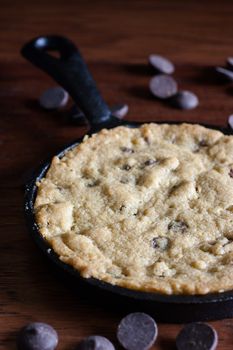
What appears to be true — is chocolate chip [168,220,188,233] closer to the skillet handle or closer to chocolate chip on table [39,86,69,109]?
the skillet handle

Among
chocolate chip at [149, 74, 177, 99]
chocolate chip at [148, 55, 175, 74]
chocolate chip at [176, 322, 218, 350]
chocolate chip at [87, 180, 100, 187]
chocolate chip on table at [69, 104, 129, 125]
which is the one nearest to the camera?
chocolate chip at [176, 322, 218, 350]

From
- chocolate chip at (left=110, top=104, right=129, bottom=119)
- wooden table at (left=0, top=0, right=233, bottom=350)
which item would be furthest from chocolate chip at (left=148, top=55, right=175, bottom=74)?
chocolate chip at (left=110, top=104, right=129, bottom=119)

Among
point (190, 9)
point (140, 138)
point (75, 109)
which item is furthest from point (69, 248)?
point (190, 9)

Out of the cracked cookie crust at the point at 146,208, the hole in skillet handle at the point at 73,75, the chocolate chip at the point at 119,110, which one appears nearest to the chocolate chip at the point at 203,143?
the cracked cookie crust at the point at 146,208

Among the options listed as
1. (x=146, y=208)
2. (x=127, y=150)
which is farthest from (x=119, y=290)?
(x=127, y=150)

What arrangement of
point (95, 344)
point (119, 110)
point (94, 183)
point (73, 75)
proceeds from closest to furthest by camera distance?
point (95, 344) < point (94, 183) < point (73, 75) < point (119, 110)

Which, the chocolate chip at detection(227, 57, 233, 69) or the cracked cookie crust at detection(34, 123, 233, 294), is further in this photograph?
the chocolate chip at detection(227, 57, 233, 69)

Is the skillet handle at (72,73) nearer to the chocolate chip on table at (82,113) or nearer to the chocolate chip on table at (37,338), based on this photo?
the chocolate chip on table at (82,113)

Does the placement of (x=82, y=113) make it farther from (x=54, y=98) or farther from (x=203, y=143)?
(x=203, y=143)
